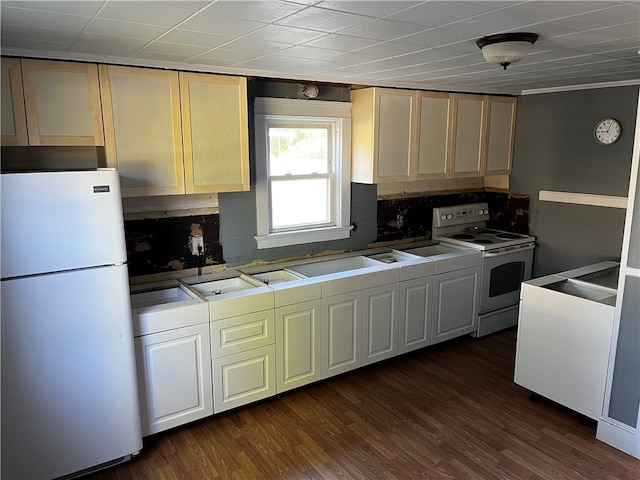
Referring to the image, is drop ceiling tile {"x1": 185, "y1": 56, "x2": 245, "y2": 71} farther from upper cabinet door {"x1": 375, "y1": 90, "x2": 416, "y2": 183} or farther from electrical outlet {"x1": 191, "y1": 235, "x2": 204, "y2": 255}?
upper cabinet door {"x1": 375, "y1": 90, "x2": 416, "y2": 183}

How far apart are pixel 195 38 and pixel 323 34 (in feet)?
1.85

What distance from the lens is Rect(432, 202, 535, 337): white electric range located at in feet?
13.4

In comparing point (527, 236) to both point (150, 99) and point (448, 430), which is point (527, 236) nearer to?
point (448, 430)

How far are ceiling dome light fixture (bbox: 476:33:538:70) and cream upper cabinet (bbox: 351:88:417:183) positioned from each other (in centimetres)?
144

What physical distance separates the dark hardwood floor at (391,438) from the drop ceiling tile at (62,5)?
7.16 feet

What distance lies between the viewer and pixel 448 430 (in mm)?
2854

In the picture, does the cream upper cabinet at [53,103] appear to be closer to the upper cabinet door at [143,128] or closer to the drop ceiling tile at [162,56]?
the upper cabinet door at [143,128]

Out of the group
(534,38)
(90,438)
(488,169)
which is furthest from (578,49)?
(90,438)

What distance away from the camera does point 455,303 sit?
153 inches

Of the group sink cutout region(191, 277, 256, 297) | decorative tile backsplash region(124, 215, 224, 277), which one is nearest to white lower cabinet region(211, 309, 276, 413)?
sink cutout region(191, 277, 256, 297)

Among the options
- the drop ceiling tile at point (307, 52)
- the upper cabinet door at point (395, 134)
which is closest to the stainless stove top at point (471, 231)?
the upper cabinet door at point (395, 134)

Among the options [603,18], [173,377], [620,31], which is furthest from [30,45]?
[620,31]

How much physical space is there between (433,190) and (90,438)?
132 inches

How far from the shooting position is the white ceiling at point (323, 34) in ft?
5.37
